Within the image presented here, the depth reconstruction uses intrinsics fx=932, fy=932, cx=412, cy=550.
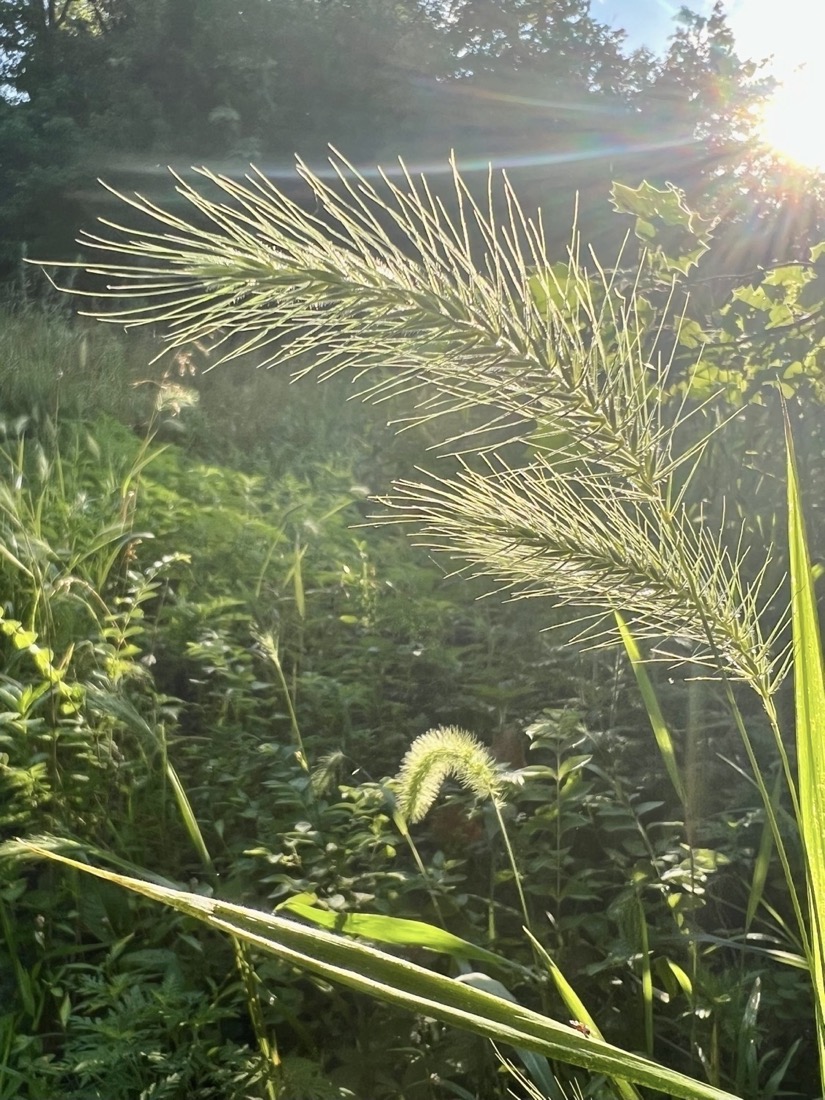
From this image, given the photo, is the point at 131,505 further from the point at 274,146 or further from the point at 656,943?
the point at 274,146

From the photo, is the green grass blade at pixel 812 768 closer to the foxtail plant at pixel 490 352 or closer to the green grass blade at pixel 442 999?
the foxtail plant at pixel 490 352

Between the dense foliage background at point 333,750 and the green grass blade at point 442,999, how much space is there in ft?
1.62

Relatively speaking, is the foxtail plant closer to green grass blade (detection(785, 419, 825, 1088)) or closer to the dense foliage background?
green grass blade (detection(785, 419, 825, 1088))

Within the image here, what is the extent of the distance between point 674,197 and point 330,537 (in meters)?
1.40

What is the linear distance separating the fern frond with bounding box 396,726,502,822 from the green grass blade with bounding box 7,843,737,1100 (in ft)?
1.74

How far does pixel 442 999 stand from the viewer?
53 cm

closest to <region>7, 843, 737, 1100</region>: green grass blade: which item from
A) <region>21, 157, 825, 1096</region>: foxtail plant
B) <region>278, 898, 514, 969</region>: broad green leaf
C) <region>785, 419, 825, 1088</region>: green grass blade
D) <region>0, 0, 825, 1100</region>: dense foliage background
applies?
<region>21, 157, 825, 1096</region>: foxtail plant

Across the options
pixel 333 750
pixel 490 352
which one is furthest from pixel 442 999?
pixel 333 750

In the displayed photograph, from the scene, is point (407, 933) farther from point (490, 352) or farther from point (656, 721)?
point (490, 352)

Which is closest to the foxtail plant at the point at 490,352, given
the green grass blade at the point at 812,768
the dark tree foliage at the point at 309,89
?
the green grass blade at the point at 812,768

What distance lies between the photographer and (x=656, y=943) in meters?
1.34

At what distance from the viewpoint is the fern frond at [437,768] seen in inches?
41.8

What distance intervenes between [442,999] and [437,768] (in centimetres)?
55

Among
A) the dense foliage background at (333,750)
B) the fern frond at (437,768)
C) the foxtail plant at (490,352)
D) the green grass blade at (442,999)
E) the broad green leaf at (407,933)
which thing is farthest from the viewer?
the dense foliage background at (333,750)
